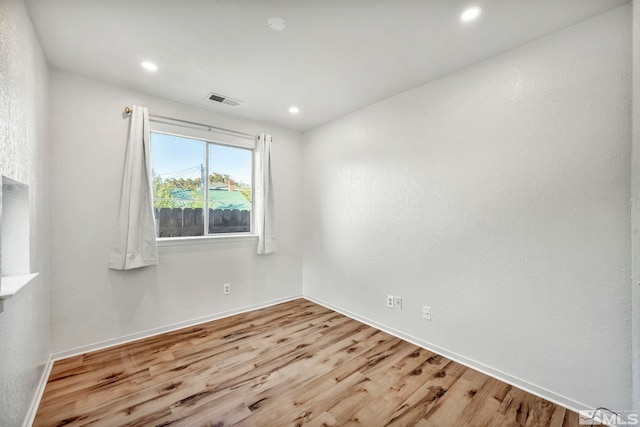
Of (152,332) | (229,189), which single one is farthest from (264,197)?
(152,332)

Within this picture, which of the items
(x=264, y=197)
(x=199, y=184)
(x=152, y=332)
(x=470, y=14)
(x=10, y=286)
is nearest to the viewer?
(x=10, y=286)

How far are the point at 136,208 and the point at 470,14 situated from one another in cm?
317

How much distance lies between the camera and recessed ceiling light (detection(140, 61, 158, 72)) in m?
2.20

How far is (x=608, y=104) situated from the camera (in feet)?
5.32

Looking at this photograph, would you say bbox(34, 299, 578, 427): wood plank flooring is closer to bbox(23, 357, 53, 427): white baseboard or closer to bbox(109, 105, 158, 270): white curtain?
bbox(23, 357, 53, 427): white baseboard

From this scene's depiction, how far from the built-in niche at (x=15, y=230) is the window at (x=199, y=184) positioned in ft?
4.18

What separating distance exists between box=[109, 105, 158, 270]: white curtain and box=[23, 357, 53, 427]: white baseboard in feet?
2.81

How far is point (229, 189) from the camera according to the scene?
3420 mm

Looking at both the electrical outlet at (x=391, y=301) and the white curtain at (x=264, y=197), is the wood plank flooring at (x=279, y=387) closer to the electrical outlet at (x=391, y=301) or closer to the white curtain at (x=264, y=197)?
the electrical outlet at (x=391, y=301)

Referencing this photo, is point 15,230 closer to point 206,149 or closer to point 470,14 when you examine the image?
point 206,149

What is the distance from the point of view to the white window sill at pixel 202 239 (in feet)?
9.32

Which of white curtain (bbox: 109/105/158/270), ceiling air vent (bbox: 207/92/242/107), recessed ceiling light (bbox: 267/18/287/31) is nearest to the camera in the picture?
recessed ceiling light (bbox: 267/18/287/31)


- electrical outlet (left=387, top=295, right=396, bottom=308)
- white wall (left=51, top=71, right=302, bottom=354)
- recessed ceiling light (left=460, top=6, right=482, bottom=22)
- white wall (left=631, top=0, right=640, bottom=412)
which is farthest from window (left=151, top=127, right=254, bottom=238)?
white wall (left=631, top=0, right=640, bottom=412)

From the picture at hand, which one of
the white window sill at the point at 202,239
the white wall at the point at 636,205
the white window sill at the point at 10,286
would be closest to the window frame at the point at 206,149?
the white window sill at the point at 202,239
